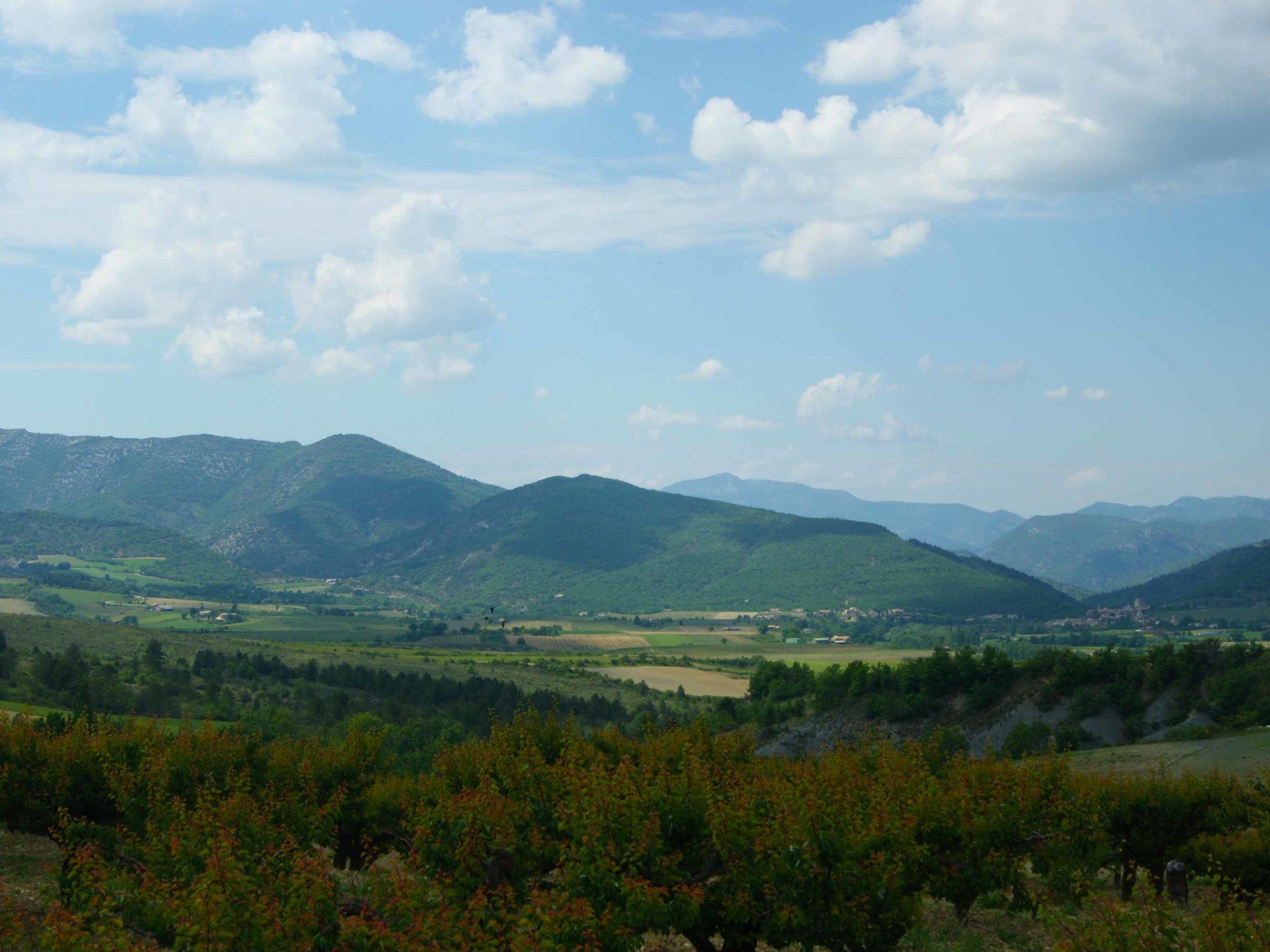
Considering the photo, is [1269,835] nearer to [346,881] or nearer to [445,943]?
[445,943]

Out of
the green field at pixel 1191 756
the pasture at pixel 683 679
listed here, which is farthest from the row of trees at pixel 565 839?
the pasture at pixel 683 679

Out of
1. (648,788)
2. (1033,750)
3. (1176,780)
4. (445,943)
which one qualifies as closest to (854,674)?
(1033,750)

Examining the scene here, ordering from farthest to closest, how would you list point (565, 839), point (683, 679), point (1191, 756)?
point (683, 679), point (1191, 756), point (565, 839)

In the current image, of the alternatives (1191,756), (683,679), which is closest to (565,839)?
(1191,756)

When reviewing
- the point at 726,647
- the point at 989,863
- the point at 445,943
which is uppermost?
the point at 445,943

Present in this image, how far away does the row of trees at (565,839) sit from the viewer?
15.1m

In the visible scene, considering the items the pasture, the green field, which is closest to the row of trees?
the green field

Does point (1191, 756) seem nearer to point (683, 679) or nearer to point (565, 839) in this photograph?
point (565, 839)

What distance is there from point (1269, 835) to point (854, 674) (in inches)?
2583

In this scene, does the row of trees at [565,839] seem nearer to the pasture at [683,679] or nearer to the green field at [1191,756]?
the green field at [1191,756]

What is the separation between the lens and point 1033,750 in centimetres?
6631

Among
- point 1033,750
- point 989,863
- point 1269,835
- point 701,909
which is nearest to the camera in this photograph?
point 701,909

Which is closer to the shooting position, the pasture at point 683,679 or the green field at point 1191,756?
the green field at point 1191,756

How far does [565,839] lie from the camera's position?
22188mm
